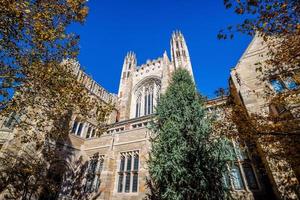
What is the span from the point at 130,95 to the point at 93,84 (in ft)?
22.4

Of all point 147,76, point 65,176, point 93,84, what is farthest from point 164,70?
point 65,176

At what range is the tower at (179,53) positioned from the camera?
2755cm

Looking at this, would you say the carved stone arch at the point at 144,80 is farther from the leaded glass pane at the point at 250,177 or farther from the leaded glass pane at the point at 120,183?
the leaded glass pane at the point at 250,177

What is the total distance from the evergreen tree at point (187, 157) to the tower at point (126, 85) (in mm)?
15660

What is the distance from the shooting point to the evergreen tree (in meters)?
8.12

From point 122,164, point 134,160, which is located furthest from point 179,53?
point 122,164

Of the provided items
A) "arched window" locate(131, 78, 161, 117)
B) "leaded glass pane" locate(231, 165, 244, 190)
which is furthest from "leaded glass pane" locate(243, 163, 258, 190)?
"arched window" locate(131, 78, 161, 117)

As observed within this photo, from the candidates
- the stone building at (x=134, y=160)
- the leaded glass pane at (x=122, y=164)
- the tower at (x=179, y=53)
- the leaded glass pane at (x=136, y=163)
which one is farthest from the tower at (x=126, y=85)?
the leaded glass pane at (x=136, y=163)

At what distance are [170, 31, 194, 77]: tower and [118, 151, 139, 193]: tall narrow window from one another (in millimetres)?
17412

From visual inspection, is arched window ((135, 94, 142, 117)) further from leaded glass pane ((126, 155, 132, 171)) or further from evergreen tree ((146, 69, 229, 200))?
evergreen tree ((146, 69, 229, 200))

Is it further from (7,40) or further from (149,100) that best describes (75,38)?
(149,100)

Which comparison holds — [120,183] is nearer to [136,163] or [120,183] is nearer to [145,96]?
[136,163]

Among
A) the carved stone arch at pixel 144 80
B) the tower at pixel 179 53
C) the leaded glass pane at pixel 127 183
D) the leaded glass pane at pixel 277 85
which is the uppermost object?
the tower at pixel 179 53

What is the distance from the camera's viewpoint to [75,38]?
23.9 feet
